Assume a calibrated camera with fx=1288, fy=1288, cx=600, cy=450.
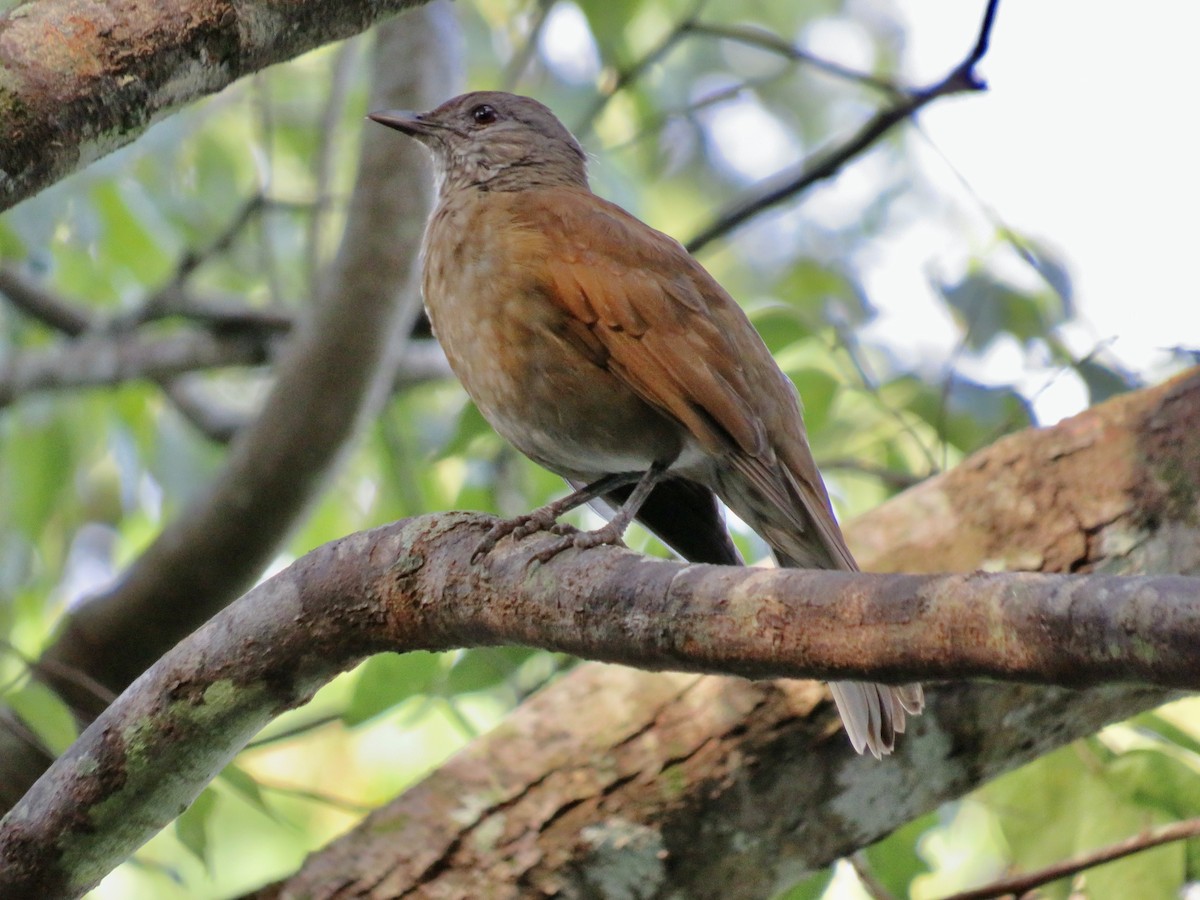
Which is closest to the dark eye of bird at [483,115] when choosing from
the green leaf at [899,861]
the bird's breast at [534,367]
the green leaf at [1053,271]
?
the bird's breast at [534,367]

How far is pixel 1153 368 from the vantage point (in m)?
4.03

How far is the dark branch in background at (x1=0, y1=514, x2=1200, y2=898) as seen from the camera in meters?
1.71

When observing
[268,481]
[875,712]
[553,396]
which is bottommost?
[875,712]

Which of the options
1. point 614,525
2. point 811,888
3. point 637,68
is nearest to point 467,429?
point 614,525

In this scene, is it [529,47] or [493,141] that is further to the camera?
[529,47]

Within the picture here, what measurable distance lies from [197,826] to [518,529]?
1.17m

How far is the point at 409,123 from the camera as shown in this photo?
14.4ft

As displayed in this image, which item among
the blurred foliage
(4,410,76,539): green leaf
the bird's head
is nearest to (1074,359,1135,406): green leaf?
the blurred foliage

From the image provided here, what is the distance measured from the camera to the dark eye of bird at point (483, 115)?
4492mm

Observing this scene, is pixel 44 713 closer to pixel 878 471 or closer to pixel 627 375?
pixel 627 375

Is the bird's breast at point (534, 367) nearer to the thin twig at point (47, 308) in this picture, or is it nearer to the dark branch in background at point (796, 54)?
the dark branch in background at point (796, 54)

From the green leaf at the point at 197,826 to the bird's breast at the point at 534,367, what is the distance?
1217 millimetres

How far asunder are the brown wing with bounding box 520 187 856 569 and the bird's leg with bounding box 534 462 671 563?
0.25 meters

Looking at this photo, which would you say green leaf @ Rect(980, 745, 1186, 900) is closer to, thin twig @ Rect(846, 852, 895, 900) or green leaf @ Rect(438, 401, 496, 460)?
thin twig @ Rect(846, 852, 895, 900)
